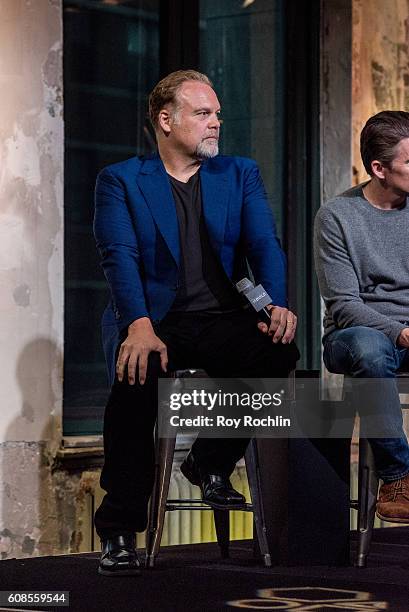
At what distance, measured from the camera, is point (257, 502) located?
3674 millimetres

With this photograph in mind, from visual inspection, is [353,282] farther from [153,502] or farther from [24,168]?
[24,168]

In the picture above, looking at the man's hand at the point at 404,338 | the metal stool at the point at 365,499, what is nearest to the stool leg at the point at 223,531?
the metal stool at the point at 365,499

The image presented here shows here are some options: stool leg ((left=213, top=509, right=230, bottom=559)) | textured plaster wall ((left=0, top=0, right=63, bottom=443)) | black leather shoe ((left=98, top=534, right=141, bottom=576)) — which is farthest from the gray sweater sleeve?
textured plaster wall ((left=0, top=0, right=63, bottom=443))

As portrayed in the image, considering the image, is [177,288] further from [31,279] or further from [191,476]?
[31,279]

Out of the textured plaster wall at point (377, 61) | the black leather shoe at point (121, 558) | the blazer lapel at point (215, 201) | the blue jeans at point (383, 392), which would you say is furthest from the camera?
the textured plaster wall at point (377, 61)

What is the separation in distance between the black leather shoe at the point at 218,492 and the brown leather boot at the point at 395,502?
1.32ft

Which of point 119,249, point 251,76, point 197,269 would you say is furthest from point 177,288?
point 251,76

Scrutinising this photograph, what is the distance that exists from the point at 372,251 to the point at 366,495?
75cm

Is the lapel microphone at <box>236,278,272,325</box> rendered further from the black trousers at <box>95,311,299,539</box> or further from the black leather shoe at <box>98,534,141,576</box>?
the black leather shoe at <box>98,534,141,576</box>

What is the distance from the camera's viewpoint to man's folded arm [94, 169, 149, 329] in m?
3.57

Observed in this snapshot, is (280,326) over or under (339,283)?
under

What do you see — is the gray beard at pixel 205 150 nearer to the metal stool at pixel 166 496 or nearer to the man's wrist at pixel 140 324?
the man's wrist at pixel 140 324

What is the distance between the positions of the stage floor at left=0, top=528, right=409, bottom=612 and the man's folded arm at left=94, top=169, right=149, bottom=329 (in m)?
0.73

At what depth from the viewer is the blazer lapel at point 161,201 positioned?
145 inches
